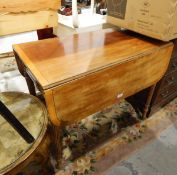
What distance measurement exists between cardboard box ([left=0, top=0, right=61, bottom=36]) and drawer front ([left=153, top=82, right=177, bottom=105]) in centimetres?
101

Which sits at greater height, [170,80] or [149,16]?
[149,16]

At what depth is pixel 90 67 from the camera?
89 centimetres

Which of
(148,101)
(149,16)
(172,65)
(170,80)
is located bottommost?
(148,101)

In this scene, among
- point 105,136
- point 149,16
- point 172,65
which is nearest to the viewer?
point 149,16

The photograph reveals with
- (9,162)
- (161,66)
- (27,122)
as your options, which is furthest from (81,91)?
(161,66)

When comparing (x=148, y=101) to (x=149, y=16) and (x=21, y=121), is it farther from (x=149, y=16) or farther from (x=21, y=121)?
(x=21, y=121)

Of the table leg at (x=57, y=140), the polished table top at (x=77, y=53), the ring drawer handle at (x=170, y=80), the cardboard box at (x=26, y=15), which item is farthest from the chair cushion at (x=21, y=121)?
the ring drawer handle at (x=170, y=80)

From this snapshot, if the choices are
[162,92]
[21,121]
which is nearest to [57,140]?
[21,121]

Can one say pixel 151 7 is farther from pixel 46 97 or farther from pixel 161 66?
pixel 46 97

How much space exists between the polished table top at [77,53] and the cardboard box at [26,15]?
3.9 inches

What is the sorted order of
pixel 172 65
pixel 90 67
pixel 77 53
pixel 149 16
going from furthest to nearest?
pixel 172 65 → pixel 149 16 → pixel 77 53 → pixel 90 67

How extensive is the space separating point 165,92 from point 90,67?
3.12ft

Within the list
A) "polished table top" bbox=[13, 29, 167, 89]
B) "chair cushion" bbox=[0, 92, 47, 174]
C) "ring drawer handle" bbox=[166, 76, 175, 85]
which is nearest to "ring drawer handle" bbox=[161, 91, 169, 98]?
"ring drawer handle" bbox=[166, 76, 175, 85]

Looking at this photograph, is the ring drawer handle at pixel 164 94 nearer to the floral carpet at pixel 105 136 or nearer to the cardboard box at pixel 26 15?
the floral carpet at pixel 105 136
